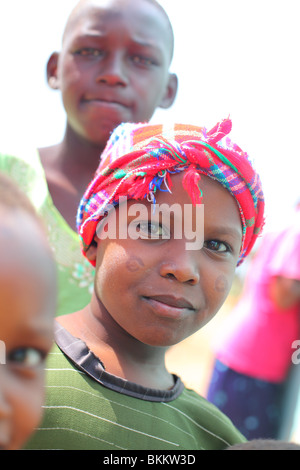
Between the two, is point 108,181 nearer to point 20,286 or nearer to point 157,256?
point 157,256

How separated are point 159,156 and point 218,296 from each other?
436mm

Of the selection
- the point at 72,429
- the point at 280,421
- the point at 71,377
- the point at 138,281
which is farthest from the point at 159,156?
the point at 280,421

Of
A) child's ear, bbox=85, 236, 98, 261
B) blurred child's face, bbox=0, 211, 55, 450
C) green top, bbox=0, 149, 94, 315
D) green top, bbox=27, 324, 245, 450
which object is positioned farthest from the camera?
green top, bbox=0, 149, 94, 315

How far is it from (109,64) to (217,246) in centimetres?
100

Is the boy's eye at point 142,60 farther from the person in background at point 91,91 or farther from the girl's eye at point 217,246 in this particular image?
the girl's eye at point 217,246

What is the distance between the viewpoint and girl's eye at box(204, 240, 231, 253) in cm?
164

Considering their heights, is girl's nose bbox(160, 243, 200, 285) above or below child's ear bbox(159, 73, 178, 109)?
below

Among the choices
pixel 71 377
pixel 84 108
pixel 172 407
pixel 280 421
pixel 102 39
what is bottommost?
pixel 280 421

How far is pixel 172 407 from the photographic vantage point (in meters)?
1.64

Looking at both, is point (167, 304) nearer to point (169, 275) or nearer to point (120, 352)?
point (169, 275)

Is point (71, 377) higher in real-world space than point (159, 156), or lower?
lower

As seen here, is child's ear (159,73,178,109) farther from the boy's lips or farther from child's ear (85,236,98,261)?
child's ear (85,236,98,261)

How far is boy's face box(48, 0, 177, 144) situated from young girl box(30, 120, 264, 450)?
545 mm

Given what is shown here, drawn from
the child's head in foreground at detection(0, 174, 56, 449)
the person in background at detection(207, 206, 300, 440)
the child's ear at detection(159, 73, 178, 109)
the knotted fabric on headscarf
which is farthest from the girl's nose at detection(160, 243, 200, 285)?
the person in background at detection(207, 206, 300, 440)
